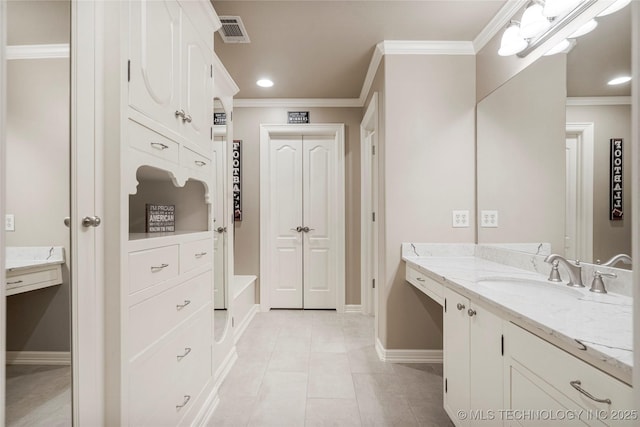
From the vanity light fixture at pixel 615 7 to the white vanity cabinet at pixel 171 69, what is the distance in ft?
6.36

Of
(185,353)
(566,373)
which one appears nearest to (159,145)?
(185,353)

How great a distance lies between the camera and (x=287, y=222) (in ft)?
12.2

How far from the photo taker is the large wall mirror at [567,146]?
4.04ft

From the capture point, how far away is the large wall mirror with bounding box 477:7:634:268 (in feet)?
4.04

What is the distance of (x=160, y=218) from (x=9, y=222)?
996 mm

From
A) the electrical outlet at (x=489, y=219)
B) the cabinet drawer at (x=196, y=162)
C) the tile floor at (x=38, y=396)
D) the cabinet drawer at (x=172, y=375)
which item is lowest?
the cabinet drawer at (x=172, y=375)

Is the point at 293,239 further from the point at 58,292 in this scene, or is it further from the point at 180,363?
the point at 58,292

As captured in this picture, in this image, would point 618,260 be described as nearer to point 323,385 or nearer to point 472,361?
point 472,361

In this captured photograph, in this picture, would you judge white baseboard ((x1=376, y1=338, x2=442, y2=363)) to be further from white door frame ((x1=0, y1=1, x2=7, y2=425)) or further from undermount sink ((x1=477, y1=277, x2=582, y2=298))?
white door frame ((x1=0, y1=1, x2=7, y2=425))

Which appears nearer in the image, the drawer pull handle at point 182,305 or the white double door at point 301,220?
the drawer pull handle at point 182,305

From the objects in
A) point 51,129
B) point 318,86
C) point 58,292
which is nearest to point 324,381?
point 58,292

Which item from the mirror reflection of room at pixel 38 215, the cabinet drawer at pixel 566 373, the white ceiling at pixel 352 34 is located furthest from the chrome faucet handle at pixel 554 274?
the mirror reflection of room at pixel 38 215

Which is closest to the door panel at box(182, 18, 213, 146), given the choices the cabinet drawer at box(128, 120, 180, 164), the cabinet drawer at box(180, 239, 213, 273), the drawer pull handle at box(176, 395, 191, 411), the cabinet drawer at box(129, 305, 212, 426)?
the cabinet drawer at box(128, 120, 180, 164)

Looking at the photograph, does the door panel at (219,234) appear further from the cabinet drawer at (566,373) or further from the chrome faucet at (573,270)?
the chrome faucet at (573,270)
